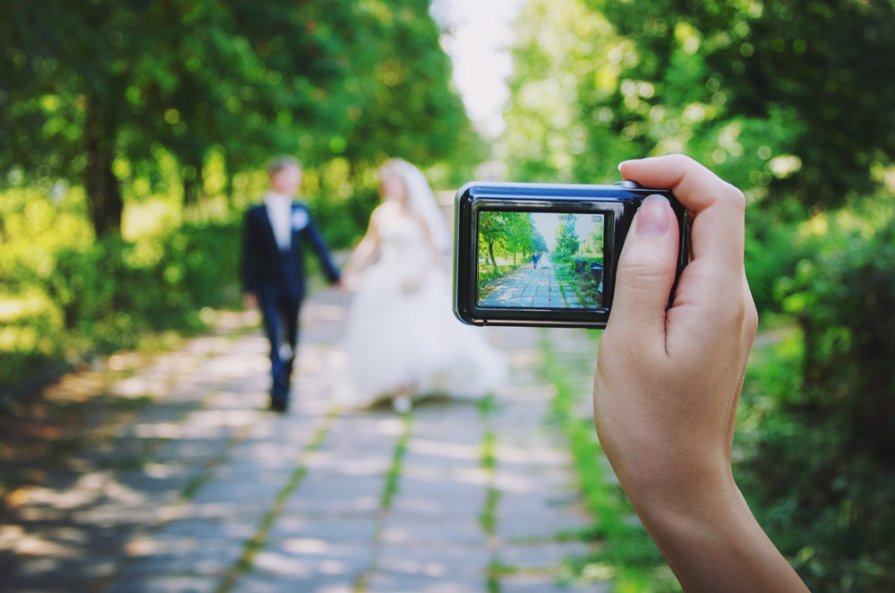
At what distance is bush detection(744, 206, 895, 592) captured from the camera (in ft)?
13.0

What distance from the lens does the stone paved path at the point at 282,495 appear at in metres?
4.28

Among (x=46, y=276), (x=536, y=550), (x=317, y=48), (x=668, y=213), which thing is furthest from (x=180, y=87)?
(x=668, y=213)

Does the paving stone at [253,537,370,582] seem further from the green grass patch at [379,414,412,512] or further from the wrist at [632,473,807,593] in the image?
the wrist at [632,473,807,593]

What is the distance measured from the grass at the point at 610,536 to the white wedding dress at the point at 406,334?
1.49 meters

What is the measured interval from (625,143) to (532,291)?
5.23 m

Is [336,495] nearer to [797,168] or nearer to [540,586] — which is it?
[540,586]

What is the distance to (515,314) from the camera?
1.54m

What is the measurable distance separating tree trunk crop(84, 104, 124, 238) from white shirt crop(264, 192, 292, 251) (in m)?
3.88

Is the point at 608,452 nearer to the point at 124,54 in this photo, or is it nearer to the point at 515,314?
the point at 515,314

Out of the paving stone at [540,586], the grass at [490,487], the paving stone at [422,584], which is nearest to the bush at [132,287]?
the grass at [490,487]

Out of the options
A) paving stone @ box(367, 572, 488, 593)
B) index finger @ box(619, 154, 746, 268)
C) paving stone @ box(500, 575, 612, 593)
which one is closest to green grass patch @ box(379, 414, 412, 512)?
paving stone @ box(367, 572, 488, 593)

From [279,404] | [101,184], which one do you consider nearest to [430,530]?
[279,404]

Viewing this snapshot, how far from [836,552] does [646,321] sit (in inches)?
131

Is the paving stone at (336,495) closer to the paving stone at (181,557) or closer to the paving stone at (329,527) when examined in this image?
the paving stone at (329,527)
